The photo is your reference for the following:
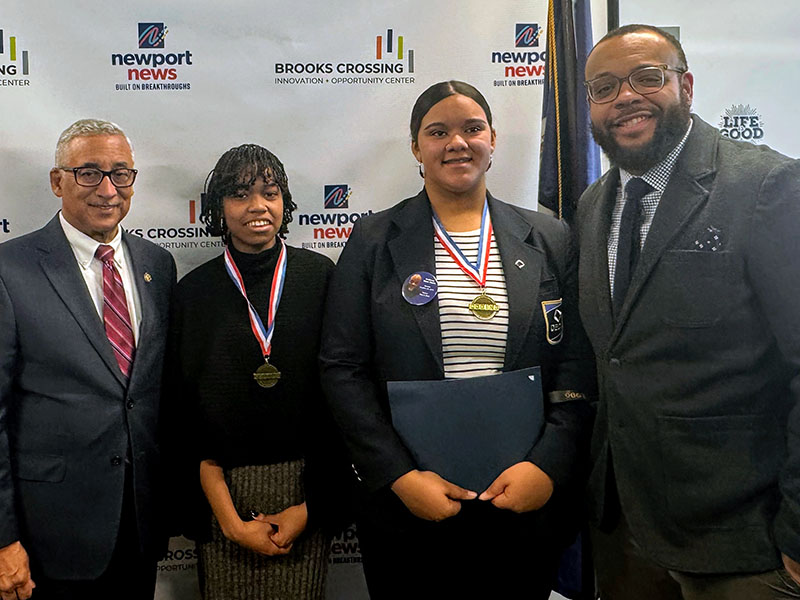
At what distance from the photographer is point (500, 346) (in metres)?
1.93

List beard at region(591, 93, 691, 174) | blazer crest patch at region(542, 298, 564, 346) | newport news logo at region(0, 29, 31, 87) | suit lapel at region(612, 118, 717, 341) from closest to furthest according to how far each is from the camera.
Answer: suit lapel at region(612, 118, 717, 341) → beard at region(591, 93, 691, 174) → blazer crest patch at region(542, 298, 564, 346) → newport news logo at region(0, 29, 31, 87)

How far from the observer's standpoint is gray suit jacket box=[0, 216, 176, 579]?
1.94 m

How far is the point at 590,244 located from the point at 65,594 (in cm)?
177

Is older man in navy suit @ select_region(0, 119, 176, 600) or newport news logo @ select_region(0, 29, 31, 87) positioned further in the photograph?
newport news logo @ select_region(0, 29, 31, 87)

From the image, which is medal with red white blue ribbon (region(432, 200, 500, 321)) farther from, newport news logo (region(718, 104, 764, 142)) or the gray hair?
newport news logo (region(718, 104, 764, 142))

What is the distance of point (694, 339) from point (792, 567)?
1.73ft

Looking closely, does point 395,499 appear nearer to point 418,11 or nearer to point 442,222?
point 442,222

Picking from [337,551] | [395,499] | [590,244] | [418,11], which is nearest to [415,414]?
[395,499]

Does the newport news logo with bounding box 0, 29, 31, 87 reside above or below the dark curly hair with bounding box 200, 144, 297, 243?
above

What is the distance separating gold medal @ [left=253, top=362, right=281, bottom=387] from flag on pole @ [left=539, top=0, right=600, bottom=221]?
1.21m

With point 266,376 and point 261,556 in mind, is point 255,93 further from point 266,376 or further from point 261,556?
point 261,556

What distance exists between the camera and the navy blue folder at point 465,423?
189 cm

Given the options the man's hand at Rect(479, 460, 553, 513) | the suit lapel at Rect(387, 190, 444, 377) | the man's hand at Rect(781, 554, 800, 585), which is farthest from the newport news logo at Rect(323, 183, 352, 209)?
the man's hand at Rect(781, 554, 800, 585)

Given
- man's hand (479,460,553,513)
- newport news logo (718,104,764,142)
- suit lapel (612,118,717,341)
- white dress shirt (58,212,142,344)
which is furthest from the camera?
newport news logo (718,104,764,142)
